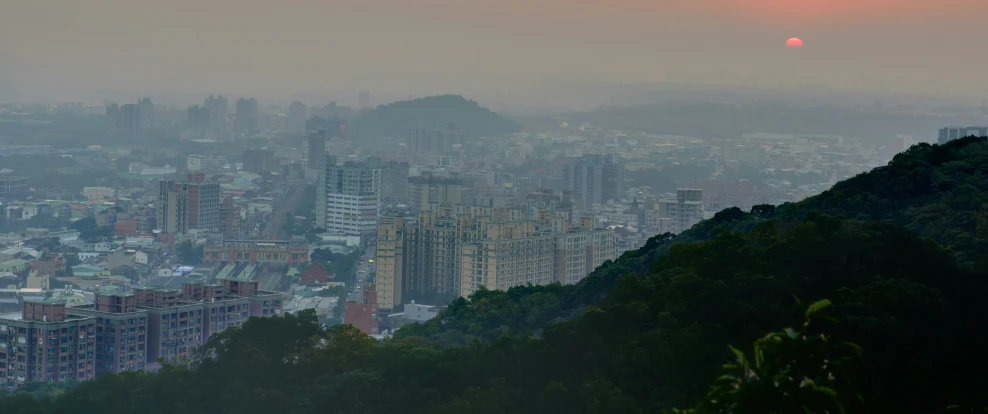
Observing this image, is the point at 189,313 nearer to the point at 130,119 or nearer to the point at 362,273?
the point at 362,273

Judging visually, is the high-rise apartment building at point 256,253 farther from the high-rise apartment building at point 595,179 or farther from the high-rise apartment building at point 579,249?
the high-rise apartment building at point 595,179

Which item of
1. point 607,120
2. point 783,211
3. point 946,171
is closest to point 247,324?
point 783,211

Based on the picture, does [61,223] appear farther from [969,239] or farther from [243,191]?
[969,239]

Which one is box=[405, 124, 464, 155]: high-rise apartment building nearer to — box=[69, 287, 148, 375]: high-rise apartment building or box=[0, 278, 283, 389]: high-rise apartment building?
box=[0, 278, 283, 389]: high-rise apartment building

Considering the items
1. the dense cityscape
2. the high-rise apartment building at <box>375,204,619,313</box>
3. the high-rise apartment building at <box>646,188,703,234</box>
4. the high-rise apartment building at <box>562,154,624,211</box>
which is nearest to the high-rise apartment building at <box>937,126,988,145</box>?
the dense cityscape

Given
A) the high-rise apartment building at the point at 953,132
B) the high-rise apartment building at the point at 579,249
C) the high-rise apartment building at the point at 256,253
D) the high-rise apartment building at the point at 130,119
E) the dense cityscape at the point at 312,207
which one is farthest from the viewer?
the high-rise apartment building at the point at 130,119

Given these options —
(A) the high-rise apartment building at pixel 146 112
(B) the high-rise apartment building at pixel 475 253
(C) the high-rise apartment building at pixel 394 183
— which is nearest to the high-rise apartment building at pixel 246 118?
(A) the high-rise apartment building at pixel 146 112

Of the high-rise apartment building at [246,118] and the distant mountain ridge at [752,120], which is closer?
the distant mountain ridge at [752,120]
